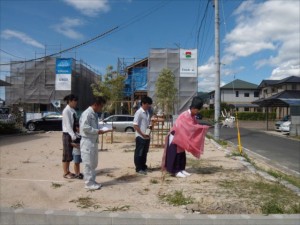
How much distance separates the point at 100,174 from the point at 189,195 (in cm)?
248

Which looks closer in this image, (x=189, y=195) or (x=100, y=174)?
(x=189, y=195)

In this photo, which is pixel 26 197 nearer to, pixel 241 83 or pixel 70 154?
pixel 70 154

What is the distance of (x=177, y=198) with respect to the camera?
5445 millimetres

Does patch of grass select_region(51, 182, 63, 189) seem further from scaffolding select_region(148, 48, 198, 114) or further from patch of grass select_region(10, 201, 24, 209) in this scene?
scaffolding select_region(148, 48, 198, 114)

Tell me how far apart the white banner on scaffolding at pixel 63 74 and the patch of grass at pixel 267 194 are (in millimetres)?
29047

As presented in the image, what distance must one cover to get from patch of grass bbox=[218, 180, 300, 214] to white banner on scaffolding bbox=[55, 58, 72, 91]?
2905 centimetres

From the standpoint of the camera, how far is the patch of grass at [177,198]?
5277 mm

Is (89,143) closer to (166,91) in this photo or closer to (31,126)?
(31,126)

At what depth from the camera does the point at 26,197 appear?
5.54 meters

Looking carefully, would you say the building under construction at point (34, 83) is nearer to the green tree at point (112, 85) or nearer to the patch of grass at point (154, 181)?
the green tree at point (112, 85)

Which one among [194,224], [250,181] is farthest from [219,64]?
[194,224]

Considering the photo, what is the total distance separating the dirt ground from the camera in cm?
511

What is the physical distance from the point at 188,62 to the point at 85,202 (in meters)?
29.9

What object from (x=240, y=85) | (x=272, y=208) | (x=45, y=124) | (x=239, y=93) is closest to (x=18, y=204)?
(x=272, y=208)
